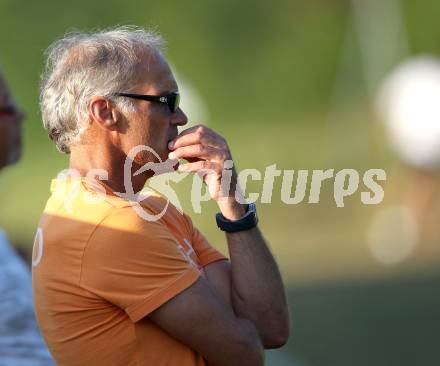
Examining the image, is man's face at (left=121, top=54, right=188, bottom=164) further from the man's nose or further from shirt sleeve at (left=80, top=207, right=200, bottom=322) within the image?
shirt sleeve at (left=80, top=207, right=200, bottom=322)

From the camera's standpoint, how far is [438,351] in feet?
23.6

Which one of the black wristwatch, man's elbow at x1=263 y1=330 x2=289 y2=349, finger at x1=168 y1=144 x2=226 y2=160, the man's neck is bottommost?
man's elbow at x1=263 y1=330 x2=289 y2=349

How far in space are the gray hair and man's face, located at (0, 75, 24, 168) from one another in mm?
1485

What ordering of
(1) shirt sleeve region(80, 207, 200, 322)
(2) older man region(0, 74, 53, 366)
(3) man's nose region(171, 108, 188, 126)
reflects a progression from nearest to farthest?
1. (1) shirt sleeve region(80, 207, 200, 322)
2. (3) man's nose region(171, 108, 188, 126)
3. (2) older man region(0, 74, 53, 366)

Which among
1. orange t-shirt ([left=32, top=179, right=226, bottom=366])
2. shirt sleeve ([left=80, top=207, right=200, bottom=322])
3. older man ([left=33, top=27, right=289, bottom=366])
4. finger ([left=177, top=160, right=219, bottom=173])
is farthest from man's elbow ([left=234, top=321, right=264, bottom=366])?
finger ([left=177, top=160, right=219, bottom=173])

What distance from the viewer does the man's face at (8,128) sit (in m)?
4.71

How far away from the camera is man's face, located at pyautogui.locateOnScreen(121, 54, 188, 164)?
312cm

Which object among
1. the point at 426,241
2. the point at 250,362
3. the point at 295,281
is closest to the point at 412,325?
the point at 295,281

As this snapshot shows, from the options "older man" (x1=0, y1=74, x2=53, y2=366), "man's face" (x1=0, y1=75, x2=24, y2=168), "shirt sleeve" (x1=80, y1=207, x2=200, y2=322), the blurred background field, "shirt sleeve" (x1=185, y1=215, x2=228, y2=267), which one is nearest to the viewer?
"shirt sleeve" (x1=80, y1=207, x2=200, y2=322)

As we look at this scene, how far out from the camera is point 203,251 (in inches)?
132

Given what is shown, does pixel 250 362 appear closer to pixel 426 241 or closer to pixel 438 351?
pixel 438 351

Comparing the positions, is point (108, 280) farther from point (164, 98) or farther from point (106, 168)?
point (164, 98)

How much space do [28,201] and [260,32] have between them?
6957mm

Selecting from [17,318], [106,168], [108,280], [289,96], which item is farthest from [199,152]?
[289,96]
